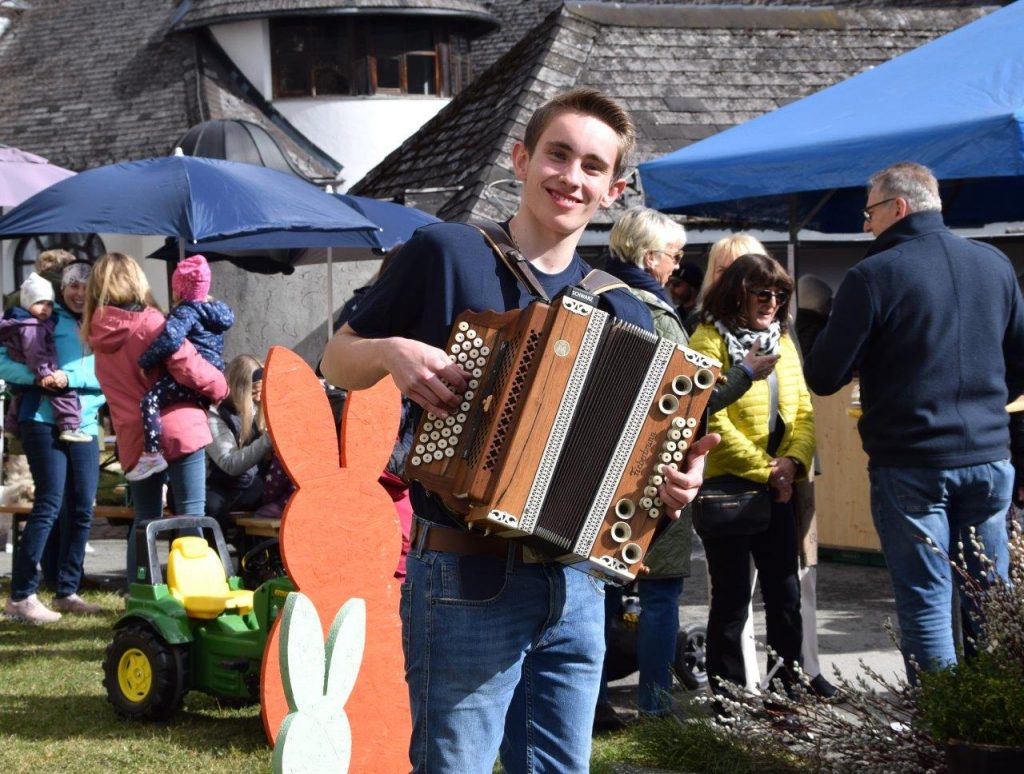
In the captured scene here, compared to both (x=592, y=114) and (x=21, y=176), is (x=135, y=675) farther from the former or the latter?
(x=21, y=176)

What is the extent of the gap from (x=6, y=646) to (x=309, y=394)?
3.52 m

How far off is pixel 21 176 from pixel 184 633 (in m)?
5.58

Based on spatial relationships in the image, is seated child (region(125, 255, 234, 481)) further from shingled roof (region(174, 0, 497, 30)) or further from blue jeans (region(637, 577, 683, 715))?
shingled roof (region(174, 0, 497, 30))

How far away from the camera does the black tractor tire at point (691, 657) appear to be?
6.36 meters

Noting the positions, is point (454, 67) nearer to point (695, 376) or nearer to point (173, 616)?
point (173, 616)

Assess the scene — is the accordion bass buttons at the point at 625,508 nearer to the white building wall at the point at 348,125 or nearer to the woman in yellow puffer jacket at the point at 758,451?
the woman in yellow puffer jacket at the point at 758,451

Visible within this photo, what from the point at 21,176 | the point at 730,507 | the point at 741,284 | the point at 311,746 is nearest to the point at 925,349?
the point at 741,284

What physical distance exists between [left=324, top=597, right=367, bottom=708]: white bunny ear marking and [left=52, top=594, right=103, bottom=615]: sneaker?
5.58 m

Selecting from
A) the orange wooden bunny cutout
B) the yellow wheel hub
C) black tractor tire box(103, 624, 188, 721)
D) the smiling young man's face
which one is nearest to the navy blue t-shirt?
the smiling young man's face

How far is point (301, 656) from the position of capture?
3236 millimetres

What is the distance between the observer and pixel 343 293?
748 inches

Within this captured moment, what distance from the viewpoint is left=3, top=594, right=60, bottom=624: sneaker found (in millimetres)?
8227

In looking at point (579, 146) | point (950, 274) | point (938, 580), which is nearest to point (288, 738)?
point (579, 146)

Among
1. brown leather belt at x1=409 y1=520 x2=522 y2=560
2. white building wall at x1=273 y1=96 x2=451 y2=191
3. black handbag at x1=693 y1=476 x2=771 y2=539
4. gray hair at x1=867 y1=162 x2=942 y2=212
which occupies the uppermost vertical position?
white building wall at x1=273 y1=96 x2=451 y2=191
